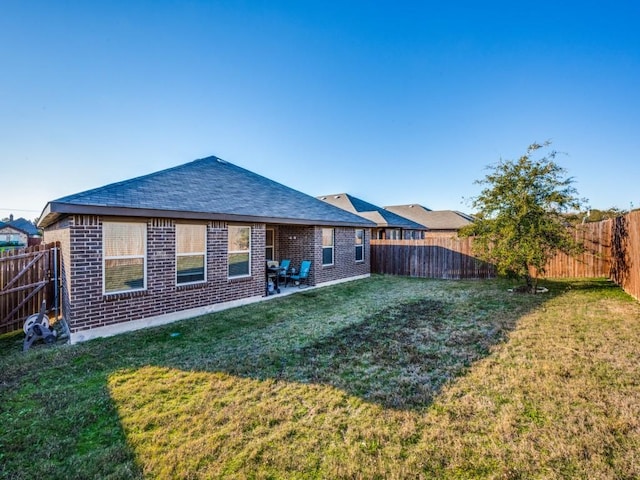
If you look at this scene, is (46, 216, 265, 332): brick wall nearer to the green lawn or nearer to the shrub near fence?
the green lawn

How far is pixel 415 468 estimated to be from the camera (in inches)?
102

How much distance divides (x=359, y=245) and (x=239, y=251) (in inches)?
301

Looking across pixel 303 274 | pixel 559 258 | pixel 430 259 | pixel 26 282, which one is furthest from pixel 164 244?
pixel 559 258

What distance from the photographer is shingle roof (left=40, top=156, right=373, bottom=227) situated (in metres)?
6.47

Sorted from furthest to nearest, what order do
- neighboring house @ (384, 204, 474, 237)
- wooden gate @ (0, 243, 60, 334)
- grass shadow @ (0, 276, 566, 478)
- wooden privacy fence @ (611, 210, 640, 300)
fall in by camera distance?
1. neighboring house @ (384, 204, 474, 237)
2. wooden privacy fence @ (611, 210, 640, 300)
3. wooden gate @ (0, 243, 60, 334)
4. grass shadow @ (0, 276, 566, 478)

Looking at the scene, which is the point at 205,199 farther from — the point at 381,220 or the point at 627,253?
the point at 381,220

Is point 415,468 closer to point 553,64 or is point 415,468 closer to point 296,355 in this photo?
point 296,355

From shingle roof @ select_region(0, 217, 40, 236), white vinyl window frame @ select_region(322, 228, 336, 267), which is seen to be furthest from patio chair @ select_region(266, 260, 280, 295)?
shingle roof @ select_region(0, 217, 40, 236)

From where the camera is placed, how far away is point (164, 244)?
24.0 ft

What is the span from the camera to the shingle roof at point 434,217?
34.0 metres

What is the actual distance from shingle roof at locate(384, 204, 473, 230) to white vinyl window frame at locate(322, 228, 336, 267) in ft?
76.7

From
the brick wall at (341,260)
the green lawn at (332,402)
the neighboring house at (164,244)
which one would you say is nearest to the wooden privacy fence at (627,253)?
the green lawn at (332,402)

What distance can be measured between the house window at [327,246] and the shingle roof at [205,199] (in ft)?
2.31

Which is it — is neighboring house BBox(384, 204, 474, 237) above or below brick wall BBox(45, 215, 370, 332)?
above
